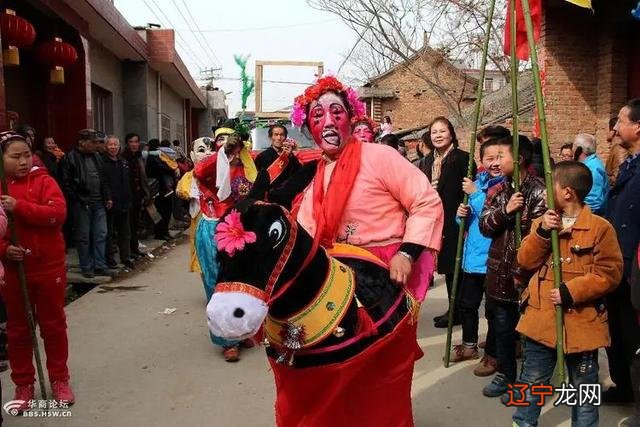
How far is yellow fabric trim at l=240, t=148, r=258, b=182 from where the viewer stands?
5160 mm

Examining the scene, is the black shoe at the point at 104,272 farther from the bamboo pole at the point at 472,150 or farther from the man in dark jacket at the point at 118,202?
the bamboo pole at the point at 472,150

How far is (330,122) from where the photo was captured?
267 cm

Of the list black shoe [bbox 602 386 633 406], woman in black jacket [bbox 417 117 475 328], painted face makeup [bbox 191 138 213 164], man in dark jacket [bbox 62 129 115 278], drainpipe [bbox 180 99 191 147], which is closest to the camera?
black shoe [bbox 602 386 633 406]

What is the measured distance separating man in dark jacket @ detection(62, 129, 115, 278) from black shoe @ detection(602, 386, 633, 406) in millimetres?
5859

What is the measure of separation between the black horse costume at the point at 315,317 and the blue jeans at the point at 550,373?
0.76 metres

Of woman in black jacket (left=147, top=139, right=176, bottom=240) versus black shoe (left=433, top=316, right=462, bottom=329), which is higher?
woman in black jacket (left=147, top=139, right=176, bottom=240)

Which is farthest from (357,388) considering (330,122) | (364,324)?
(330,122)

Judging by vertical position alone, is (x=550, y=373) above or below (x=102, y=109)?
below

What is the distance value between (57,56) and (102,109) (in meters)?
4.02

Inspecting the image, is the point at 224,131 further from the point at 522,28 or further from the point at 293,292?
the point at 293,292

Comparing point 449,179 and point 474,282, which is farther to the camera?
point 449,179

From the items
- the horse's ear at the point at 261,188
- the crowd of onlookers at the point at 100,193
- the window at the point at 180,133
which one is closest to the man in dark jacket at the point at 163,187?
the crowd of onlookers at the point at 100,193

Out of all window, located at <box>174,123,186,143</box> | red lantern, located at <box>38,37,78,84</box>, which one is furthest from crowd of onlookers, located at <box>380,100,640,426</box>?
window, located at <box>174,123,186,143</box>

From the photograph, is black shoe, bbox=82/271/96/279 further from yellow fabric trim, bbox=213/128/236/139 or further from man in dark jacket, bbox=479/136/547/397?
man in dark jacket, bbox=479/136/547/397
